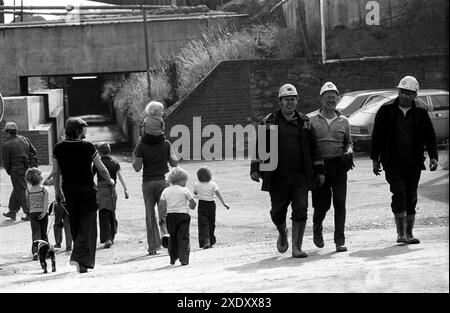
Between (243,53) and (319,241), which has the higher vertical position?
(243,53)

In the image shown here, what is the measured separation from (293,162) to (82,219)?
7.69ft

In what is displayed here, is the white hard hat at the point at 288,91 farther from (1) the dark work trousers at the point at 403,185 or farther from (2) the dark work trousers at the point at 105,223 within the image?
(2) the dark work trousers at the point at 105,223

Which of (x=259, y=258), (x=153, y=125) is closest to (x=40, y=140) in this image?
(x=153, y=125)

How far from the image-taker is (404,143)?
12086 mm

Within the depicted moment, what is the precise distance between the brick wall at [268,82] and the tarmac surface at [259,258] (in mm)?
10487

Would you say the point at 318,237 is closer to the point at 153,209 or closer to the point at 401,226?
the point at 401,226

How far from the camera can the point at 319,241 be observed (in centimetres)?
1257

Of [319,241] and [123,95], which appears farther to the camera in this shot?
[123,95]

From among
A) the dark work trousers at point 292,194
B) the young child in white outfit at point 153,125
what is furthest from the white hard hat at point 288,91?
the young child in white outfit at point 153,125

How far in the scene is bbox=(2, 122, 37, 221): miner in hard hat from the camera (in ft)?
67.4

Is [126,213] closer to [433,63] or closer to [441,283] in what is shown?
[441,283]

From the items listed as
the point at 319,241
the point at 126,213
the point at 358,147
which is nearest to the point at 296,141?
the point at 319,241

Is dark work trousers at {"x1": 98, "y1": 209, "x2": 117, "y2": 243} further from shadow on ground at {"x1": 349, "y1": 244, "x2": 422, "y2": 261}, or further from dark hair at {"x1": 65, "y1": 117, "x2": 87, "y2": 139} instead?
shadow on ground at {"x1": 349, "y1": 244, "x2": 422, "y2": 261}
